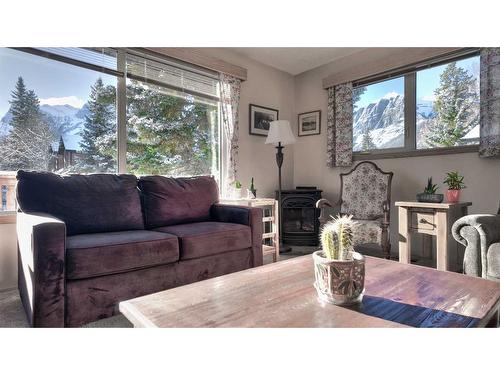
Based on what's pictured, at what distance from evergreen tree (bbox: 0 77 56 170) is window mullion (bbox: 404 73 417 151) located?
3479mm

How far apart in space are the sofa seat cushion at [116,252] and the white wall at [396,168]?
255 cm

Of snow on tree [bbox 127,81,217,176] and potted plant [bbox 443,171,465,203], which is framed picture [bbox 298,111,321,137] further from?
potted plant [bbox 443,171,465,203]

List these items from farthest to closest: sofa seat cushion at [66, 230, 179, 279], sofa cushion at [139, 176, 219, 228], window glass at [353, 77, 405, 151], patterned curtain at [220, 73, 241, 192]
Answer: patterned curtain at [220, 73, 241, 192] → window glass at [353, 77, 405, 151] → sofa cushion at [139, 176, 219, 228] → sofa seat cushion at [66, 230, 179, 279]

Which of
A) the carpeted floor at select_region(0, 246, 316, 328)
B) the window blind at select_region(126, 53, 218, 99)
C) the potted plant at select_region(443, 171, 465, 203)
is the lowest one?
the carpeted floor at select_region(0, 246, 316, 328)

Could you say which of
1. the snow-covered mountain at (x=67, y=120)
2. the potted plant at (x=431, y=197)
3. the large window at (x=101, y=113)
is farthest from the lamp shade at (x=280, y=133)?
the snow-covered mountain at (x=67, y=120)

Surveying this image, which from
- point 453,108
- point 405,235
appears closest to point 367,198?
point 405,235

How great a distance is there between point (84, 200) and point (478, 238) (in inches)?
99.7

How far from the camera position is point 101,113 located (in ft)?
8.39

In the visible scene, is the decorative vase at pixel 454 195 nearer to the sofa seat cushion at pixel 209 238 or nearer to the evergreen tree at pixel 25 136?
the sofa seat cushion at pixel 209 238

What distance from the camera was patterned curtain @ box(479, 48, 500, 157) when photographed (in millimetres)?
2418

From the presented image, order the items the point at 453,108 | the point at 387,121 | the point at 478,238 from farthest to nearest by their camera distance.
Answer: the point at 387,121
the point at 453,108
the point at 478,238

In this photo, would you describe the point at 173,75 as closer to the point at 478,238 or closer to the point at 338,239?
the point at 338,239

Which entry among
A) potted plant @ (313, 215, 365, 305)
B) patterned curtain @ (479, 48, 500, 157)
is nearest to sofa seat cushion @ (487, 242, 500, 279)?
potted plant @ (313, 215, 365, 305)

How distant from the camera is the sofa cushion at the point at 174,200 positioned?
7.55 feet
